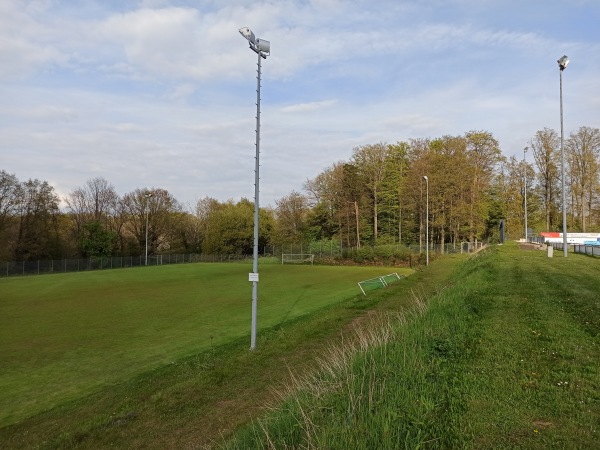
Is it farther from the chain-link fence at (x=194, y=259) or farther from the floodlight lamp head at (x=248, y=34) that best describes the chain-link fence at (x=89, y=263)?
the floodlight lamp head at (x=248, y=34)

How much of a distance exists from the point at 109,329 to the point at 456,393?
16.9 metres

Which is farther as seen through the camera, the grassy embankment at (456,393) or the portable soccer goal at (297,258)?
the portable soccer goal at (297,258)

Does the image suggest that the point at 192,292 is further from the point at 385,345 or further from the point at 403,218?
the point at 403,218

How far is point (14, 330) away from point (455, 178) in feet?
187

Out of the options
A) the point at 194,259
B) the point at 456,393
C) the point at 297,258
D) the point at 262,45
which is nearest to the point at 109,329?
the point at 262,45

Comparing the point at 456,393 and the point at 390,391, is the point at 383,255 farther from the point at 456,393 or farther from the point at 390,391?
the point at 390,391

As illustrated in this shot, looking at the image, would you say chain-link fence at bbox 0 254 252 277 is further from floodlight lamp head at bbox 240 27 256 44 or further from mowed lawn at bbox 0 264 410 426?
floodlight lamp head at bbox 240 27 256 44

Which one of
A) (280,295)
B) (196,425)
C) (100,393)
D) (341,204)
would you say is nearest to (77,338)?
(100,393)

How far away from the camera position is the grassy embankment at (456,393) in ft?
13.7

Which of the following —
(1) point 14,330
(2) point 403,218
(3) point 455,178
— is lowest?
(1) point 14,330

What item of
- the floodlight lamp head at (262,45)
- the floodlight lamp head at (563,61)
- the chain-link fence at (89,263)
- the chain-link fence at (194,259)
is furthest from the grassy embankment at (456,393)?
the chain-link fence at (89,263)

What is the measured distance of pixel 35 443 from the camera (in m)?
7.77

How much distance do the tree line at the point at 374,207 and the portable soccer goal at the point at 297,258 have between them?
7.93m

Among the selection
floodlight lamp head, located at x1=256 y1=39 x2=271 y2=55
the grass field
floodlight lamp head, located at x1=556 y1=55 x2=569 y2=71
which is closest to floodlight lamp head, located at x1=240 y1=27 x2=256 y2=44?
floodlight lamp head, located at x1=256 y1=39 x2=271 y2=55
